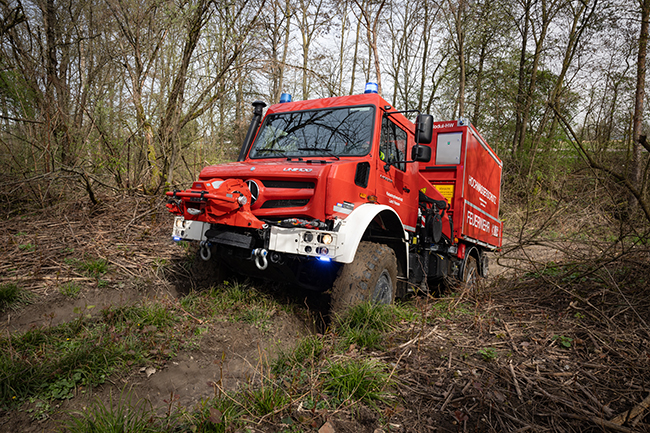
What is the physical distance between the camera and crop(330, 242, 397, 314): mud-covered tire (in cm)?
363

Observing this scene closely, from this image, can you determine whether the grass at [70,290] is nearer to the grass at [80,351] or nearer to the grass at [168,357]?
the grass at [168,357]

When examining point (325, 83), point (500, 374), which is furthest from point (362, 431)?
point (325, 83)

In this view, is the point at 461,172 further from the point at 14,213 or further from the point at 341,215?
the point at 14,213

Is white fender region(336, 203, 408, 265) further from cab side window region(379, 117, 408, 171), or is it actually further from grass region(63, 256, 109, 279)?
grass region(63, 256, 109, 279)

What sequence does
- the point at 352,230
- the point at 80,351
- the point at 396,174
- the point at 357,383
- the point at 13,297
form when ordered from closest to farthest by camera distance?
1. the point at 357,383
2. the point at 80,351
3. the point at 352,230
4. the point at 13,297
5. the point at 396,174

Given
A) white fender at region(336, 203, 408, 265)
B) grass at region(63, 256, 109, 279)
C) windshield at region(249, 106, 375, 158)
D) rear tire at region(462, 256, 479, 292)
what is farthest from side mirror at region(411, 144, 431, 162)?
grass at region(63, 256, 109, 279)

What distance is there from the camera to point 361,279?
3682mm

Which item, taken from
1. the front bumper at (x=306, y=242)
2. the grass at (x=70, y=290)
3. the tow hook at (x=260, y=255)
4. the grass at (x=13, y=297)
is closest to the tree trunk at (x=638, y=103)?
the front bumper at (x=306, y=242)

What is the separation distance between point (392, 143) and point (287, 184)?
167cm

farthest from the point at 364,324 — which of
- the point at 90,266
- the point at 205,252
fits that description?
the point at 90,266

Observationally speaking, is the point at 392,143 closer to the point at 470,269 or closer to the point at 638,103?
the point at 470,269

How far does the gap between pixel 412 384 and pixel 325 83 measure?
6222mm

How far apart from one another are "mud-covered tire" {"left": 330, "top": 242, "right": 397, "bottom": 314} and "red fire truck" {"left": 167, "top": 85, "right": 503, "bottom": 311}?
0.03 feet

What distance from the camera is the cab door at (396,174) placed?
4.46 meters
